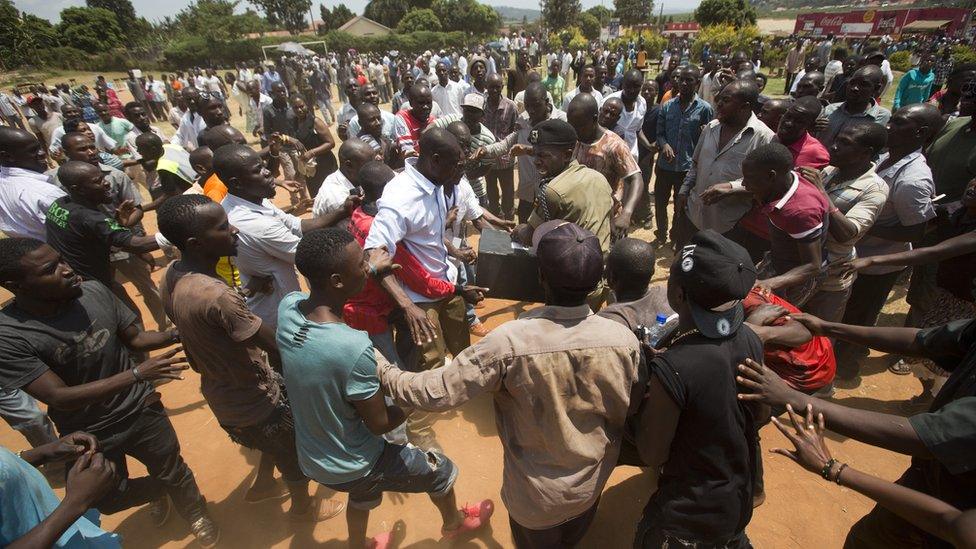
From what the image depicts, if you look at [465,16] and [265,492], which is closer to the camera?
A: [265,492]

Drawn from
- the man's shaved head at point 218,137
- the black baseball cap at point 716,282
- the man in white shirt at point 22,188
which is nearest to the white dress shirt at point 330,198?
the man's shaved head at point 218,137

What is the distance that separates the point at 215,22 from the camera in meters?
40.7

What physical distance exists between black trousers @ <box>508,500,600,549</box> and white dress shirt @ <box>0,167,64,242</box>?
14.8 ft

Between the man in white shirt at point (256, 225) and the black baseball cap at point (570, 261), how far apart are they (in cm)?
203

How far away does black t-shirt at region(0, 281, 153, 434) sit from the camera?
2041 mm

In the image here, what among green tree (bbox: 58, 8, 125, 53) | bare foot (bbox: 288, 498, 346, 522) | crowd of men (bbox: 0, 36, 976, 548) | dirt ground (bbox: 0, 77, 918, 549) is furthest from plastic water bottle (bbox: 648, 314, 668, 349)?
green tree (bbox: 58, 8, 125, 53)

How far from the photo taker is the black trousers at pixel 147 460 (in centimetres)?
250

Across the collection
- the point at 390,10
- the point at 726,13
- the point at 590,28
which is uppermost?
the point at 390,10

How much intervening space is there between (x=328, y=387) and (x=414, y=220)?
129 centimetres

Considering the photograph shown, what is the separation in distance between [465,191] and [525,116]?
3054 millimetres

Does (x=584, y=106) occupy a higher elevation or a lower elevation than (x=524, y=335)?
higher

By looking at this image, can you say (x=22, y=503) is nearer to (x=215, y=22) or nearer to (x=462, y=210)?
(x=462, y=210)

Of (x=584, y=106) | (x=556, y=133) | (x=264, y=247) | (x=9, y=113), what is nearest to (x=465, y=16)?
(x=9, y=113)

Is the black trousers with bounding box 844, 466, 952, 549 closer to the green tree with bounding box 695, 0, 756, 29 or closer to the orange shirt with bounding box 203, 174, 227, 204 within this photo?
the orange shirt with bounding box 203, 174, 227, 204
